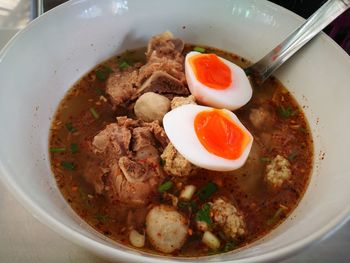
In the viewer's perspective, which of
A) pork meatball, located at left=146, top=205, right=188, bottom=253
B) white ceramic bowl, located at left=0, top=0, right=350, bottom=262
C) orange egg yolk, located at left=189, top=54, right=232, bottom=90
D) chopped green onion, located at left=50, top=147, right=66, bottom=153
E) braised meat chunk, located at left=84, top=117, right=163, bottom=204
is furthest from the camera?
orange egg yolk, located at left=189, top=54, right=232, bottom=90

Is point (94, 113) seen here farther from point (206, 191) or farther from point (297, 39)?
point (297, 39)

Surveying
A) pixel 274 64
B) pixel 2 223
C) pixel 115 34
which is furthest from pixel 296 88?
pixel 2 223

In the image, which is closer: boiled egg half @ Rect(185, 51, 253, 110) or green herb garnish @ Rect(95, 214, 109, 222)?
green herb garnish @ Rect(95, 214, 109, 222)

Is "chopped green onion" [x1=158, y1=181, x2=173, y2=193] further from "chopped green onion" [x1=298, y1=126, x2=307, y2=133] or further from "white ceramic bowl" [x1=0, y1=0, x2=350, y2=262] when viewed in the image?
"chopped green onion" [x1=298, y1=126, x2=307, y2=133]

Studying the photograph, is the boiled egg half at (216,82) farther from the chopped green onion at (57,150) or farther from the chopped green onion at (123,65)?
the chopped green onion at (57,150)

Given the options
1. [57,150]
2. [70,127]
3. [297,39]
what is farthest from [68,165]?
[297,39]

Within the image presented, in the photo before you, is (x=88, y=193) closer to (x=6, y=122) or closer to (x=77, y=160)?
(x=77, y=160)

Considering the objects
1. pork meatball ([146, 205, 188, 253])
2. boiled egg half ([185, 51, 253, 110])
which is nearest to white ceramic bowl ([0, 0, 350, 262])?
pork meatball ([146, 205, 188, 253])
